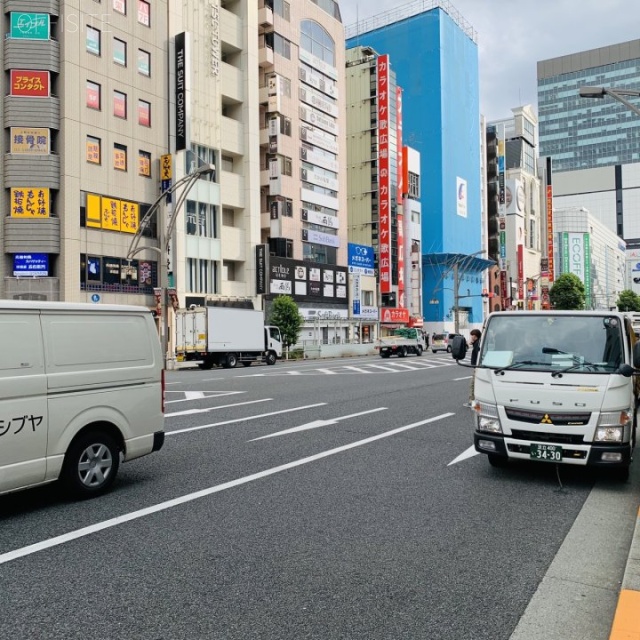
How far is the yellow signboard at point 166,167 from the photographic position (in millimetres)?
38844

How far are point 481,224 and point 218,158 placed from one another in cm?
5832

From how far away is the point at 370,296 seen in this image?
62844 mm

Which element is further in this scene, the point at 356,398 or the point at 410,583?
the point at 356,398

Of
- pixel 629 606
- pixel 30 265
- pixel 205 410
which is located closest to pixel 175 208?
pixel 30 265

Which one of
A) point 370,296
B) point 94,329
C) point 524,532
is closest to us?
point 524,532

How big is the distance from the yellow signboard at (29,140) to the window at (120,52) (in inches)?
282

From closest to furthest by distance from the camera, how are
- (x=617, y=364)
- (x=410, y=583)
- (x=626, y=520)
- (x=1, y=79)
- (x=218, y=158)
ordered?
(x=410, y=583), (x=626, y=520), (x=617, y=364), (x=1, y=79), (x=218, y=158)

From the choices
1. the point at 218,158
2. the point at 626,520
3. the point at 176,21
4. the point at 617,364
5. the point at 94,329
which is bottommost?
the point at 626,520

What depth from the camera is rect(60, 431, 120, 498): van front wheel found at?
6160mm

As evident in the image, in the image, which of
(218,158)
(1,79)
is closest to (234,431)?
(1,79)

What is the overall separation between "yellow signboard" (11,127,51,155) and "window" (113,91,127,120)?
5.03m

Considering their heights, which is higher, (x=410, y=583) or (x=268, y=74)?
(x=268, y=74)

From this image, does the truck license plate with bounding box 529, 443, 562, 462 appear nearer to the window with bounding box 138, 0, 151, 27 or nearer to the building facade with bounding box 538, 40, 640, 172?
the window with bounding box 138, 0, 151, 27

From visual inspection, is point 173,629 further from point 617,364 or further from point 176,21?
point 176,21
